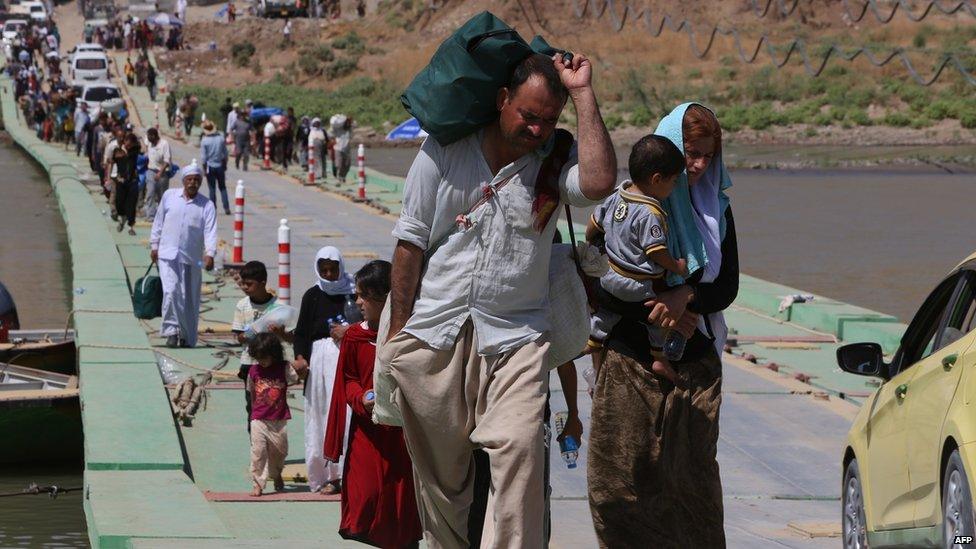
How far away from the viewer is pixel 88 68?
67.9 metres

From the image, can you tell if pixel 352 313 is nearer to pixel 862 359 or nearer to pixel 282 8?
pixel 862 359

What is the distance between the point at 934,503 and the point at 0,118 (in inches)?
2415

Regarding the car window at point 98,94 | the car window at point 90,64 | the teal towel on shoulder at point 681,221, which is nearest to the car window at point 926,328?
the teal towel on shoulder at point 681,221

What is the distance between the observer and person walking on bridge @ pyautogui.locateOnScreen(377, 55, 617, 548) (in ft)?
17.5

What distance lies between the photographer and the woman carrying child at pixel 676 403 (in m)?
6.00

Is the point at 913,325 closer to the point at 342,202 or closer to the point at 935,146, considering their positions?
the point at 342,202

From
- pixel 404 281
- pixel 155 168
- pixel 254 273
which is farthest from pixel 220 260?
pixel 404 281

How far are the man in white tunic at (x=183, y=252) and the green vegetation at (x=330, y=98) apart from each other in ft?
179

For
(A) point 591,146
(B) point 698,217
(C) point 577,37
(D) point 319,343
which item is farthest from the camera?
(C) point 577,37

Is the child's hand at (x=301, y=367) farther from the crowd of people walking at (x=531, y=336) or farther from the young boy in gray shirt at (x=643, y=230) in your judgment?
the young boy in gray shirt at (x=643, y=230)

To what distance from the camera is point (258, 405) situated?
384 inches

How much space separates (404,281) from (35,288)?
20.2 meters

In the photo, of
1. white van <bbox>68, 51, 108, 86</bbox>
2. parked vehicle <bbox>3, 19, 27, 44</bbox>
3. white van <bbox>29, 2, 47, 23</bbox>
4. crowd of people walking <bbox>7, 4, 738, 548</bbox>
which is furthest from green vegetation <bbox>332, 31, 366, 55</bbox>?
crowd of people walking <bbox>7, 4, 738, 548</bbox>

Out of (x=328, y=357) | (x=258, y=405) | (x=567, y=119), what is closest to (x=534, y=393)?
(x=328, y=357)
